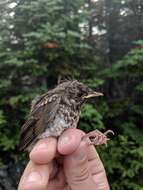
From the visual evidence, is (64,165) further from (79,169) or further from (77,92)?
(77,92)

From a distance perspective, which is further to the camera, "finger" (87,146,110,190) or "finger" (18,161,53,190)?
"finger" (87,146,110,190)

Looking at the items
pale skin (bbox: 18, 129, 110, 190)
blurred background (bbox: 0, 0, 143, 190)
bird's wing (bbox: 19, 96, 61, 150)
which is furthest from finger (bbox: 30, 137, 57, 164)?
blurred background (bbox: 0, 0, 143, 190)

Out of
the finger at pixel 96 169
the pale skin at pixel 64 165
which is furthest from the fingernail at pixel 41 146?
the finger at pixel 96 169

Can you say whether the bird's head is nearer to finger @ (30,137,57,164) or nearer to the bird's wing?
the bird's wing

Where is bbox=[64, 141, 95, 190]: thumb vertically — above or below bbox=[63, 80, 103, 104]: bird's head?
below

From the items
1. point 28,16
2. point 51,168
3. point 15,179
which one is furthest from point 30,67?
point 51,168

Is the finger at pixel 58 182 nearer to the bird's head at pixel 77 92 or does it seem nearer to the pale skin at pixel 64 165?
the pale skin at pixel 64 165

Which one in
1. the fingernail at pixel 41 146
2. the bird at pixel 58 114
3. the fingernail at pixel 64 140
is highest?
the bird at pixel 58 114

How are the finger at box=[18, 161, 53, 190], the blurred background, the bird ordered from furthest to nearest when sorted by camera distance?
the blurred background → the bird → the finger at box=[18, 161, 53, 190]
